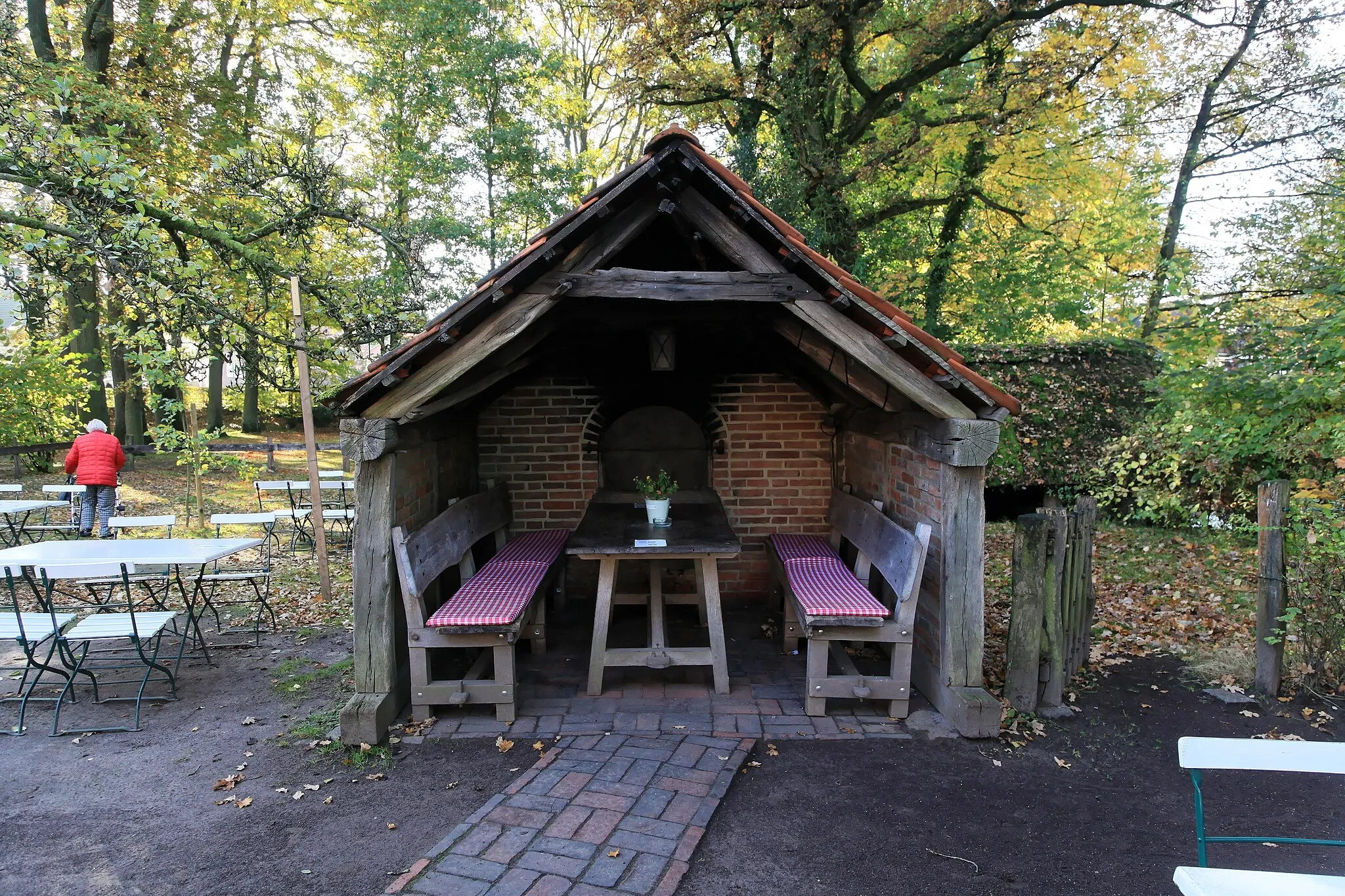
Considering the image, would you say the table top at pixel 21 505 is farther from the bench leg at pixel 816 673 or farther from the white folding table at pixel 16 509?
the bench leg at pixel 816 673

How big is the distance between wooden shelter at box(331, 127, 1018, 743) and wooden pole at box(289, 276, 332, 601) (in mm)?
1592

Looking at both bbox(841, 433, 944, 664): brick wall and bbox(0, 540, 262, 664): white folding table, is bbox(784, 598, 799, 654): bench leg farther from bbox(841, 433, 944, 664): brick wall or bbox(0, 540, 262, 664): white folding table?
bbox(0, 540, 262, 664): white folding table

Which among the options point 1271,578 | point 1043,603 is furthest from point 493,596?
point 1271,578

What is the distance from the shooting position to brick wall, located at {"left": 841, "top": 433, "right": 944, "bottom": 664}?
14.0 feet

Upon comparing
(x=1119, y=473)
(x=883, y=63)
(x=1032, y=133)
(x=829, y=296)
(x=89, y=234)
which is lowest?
(x=1119, y=473)

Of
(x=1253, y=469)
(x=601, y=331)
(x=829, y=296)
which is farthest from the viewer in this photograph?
(x=1253, y=469)

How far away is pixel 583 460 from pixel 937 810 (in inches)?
170

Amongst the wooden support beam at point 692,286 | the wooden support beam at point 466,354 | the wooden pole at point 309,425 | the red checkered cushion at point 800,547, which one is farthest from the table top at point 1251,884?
the wooden pole at point 309,425

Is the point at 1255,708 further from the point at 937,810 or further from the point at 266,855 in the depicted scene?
the point at 266,855

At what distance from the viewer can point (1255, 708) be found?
166 inches

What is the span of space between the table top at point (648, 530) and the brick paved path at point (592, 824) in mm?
1145

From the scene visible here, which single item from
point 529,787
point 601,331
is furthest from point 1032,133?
point 529,787

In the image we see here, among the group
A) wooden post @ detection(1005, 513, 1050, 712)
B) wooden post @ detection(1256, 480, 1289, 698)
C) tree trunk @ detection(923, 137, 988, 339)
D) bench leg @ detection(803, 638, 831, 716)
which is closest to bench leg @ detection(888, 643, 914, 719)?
bench leg @ detection(803, 638, 831, 716)

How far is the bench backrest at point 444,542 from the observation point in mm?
3975
